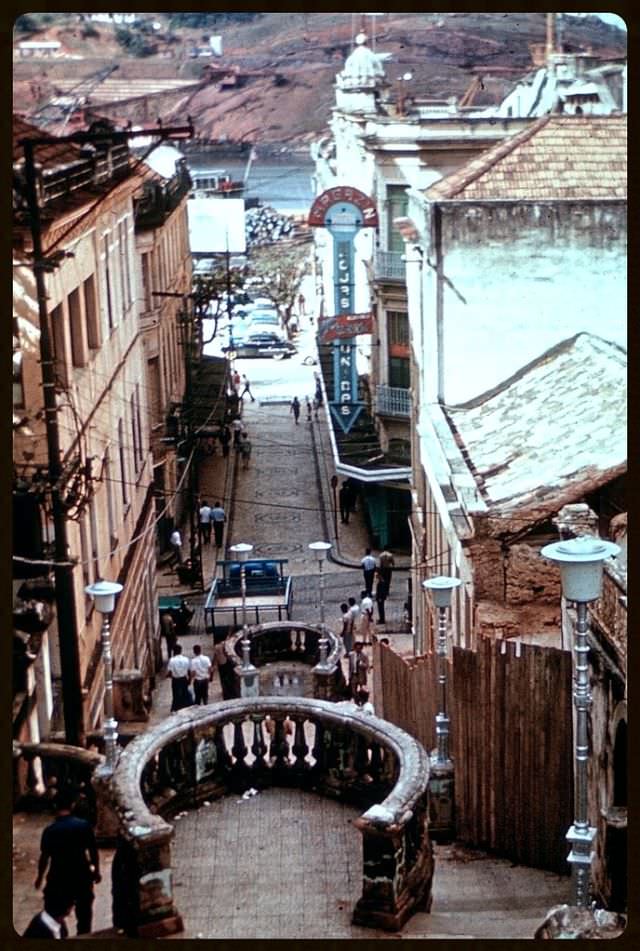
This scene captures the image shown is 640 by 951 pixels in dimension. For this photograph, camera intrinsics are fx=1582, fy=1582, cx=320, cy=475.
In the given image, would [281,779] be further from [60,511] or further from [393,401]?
[393,401]

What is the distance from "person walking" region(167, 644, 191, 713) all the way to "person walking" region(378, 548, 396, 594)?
21.4 ft

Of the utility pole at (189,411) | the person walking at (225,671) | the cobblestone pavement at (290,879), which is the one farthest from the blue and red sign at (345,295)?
the cobblestone pavement at (290,879)

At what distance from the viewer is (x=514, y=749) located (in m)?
10.8

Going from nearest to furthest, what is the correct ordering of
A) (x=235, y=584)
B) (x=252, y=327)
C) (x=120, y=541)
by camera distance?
(x=120, y=541)
(x=235, y=584)
(x=252, y=327)

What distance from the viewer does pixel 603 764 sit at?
9906 millimetres

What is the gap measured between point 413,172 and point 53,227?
51.7ft

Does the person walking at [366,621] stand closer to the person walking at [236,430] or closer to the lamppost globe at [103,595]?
the person walking at [236,430]

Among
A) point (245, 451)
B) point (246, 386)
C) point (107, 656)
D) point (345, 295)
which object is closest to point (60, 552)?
point (107, 656)

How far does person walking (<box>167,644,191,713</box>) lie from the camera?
13867mm

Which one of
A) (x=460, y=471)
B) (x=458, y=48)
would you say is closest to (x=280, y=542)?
(x=460, y=471)

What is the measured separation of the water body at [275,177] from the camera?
15.7 m

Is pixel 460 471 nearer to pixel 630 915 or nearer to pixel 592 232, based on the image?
pixel 592 232

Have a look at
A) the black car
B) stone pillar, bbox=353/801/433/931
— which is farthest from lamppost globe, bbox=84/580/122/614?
the black car

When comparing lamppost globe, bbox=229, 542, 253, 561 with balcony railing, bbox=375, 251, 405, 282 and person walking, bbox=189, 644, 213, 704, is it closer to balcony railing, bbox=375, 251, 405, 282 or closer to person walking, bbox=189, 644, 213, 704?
person walking, bbox=189, 644, 213, 704
